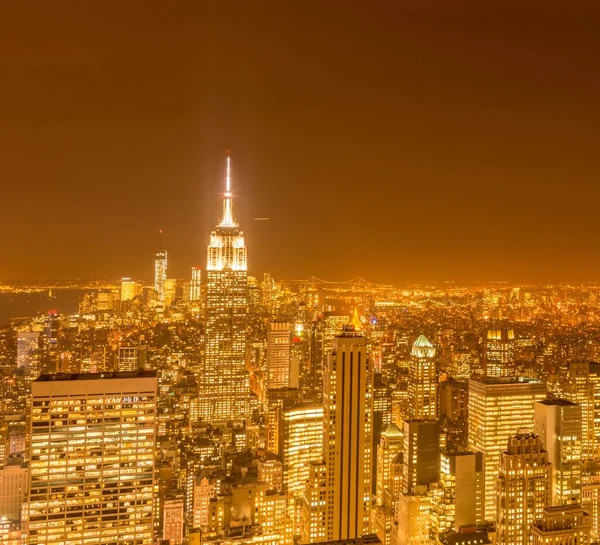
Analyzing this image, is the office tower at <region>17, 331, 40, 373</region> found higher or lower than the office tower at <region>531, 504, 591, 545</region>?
higher

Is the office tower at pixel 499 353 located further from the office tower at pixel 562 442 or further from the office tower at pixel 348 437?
the office tower at pixel 348 437

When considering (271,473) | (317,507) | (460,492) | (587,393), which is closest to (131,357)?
(271,473)

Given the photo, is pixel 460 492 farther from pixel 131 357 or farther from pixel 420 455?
pixel 131 357

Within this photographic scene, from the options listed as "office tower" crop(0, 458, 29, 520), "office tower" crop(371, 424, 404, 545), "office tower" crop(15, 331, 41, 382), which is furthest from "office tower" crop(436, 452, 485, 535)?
"office tower" crop(15, 331, 41, 382)

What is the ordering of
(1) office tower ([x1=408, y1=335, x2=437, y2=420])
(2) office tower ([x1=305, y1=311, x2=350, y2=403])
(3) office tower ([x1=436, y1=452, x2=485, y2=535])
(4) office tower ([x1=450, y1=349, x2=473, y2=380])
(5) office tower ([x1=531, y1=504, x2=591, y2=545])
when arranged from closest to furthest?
(5) office tower ([x1=531, y1=504, x2=591, y2=545]) < (3) office tower ([x1=436, y1=452, x2=485, y2=535]) < (2) office tower ([x1=305, y1=311, x2=350, y2=403]) < (1) office tower ([x1=408, y1=335, x2=437, y2=420]) < (4) office tower ([x1=450, y1=349, x2=473, y2=380])

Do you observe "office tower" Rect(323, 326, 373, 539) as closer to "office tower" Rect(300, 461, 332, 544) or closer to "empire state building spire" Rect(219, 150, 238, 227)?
"office tower" Rect(300, 461, 332, 544)

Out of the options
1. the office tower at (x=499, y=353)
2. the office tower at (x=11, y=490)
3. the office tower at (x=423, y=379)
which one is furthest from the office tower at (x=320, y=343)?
the office tower at (x=11, y=490)

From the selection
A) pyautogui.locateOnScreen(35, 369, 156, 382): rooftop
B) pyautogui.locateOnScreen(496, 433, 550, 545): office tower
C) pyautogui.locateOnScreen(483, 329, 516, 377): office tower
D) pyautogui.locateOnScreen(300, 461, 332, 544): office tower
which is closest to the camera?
pyautogui.locateOnScreen(35, 369, 156, 382): rooftop
